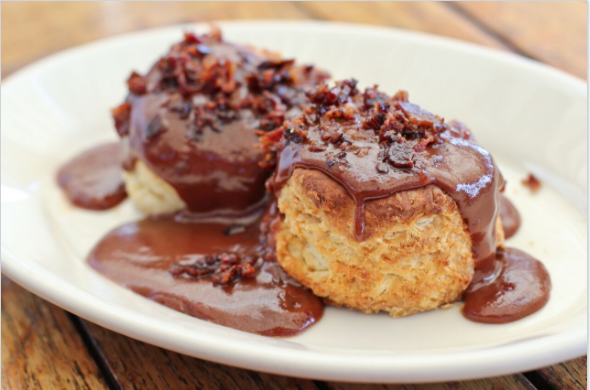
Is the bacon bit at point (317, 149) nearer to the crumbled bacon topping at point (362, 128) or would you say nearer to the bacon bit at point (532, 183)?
the crumbled bacon topping at point (362, 128)

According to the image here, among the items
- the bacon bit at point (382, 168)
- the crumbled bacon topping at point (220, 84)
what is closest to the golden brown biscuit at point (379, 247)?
the bacon bit at point (382, 168)

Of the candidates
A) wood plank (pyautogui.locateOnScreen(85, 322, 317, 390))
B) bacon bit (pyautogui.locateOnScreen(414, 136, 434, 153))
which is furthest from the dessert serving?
wood plank (pyautogui.locateOnScreen(85, 322, 317, 390))

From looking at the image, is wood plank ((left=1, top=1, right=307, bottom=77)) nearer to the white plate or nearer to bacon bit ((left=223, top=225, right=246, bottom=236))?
the white plate

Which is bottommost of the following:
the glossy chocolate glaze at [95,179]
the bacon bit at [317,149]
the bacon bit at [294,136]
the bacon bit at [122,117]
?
the glossy chocolate glaze at [95,179]

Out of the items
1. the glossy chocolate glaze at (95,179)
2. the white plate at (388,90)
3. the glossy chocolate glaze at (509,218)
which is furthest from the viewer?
the glossy chocolate glaze at (95,179)

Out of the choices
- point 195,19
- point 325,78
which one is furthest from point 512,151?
point 195,19

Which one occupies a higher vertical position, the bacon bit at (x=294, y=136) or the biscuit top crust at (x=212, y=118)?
the bacon bit at (x=294, y=136)

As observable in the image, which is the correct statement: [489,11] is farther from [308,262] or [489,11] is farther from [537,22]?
[308,262]
